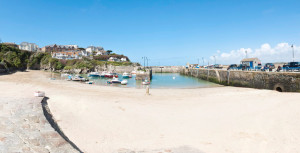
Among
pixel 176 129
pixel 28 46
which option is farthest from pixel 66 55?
pixel 176 129

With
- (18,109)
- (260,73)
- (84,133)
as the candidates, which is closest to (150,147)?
(84,133)

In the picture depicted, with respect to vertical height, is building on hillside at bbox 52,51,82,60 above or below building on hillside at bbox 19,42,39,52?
below

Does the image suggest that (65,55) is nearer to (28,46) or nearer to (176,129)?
(28,46)

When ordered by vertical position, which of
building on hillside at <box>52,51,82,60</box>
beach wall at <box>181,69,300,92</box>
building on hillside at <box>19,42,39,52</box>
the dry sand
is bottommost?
the dry sand

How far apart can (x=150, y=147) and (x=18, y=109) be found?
277 inches

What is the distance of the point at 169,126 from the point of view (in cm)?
881

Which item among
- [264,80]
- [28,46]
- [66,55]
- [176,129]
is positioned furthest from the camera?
[28,46]

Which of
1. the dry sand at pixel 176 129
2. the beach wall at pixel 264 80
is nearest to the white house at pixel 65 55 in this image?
the beach wall at pixel 264 80

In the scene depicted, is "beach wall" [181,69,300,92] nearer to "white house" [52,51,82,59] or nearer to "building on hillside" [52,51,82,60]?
"building on hillside" [52,51,82,60]

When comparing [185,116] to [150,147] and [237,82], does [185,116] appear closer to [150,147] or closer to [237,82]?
[150,147]

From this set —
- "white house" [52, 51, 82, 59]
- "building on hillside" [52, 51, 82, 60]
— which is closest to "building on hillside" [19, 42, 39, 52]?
"building on hillside" [52, 51, 82, 60]

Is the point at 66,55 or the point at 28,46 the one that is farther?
the point at 28,46

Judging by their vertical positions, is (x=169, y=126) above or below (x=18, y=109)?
below

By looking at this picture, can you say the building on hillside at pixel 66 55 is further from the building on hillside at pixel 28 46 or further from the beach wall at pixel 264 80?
the beach wall at pixel 264 80
